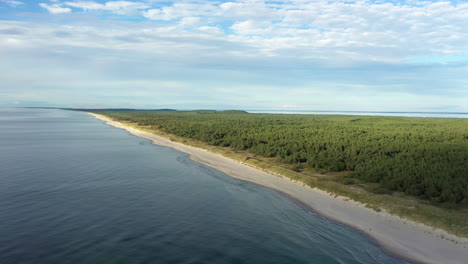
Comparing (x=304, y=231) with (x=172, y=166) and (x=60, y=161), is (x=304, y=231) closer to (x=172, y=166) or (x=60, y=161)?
(x=172, y=166)

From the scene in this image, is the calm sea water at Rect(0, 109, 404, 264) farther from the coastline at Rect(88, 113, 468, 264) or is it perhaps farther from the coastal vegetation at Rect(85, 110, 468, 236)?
the coastal vegetation at Rect(85, 110, 468, 236)

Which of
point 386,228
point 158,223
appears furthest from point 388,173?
point 158,223

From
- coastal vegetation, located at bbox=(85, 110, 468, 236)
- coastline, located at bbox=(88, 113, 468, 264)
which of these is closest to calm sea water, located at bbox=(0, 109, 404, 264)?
coastline, located at bbox=(88, 113, 468, 264)

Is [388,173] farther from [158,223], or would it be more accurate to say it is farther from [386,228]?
[158,223]

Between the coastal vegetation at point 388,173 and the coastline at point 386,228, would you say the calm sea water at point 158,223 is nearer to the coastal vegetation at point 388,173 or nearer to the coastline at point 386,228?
the coastline at point 386,228

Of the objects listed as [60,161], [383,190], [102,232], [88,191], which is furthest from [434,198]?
[60,161]

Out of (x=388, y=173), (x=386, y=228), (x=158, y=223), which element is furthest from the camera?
(x=388, y=173)
